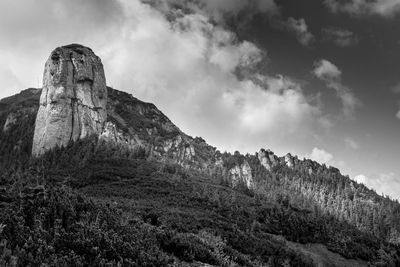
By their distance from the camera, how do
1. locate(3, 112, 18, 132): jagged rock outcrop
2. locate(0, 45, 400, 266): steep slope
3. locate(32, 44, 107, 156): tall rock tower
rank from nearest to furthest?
locate(0, 45, 400, 266): steep slope → locate(32, 44, 107, 156): tall rock tower → locate(3, 112, 18, 132): jagged rock outcrop

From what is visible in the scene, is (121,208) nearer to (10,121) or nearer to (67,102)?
(67,102)

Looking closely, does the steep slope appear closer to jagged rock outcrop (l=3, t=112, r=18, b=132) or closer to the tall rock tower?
the tall rock tower

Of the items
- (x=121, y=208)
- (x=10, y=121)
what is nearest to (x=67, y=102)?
(x=10, y=121)

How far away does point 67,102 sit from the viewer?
12556 centimetres

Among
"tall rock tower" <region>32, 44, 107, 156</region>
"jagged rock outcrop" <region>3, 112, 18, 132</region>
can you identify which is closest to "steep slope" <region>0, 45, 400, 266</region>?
"tall rock tower" <region>32, 44, 107, 156</region>

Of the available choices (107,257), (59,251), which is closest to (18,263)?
(59,251)

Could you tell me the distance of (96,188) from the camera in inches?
2457

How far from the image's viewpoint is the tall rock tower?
122 metres

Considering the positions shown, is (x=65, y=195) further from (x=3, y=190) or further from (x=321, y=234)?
(x=321, y=234)

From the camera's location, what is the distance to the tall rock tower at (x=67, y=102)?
122m

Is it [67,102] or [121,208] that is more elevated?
[67,102]

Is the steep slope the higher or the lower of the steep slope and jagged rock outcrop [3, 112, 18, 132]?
the lower

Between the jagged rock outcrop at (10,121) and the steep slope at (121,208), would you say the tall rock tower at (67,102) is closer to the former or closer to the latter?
the steep slope at (121,208)

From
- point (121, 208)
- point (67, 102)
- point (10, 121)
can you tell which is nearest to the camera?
point (121, 208)
